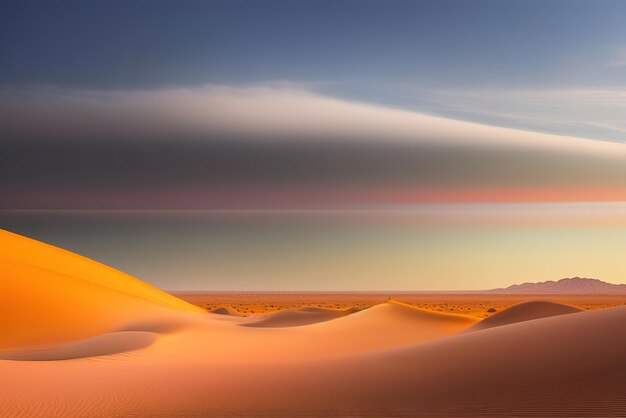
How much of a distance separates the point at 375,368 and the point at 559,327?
5.40 meters

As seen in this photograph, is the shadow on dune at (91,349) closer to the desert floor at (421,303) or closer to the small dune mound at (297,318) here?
the small dune mound at (297,318)

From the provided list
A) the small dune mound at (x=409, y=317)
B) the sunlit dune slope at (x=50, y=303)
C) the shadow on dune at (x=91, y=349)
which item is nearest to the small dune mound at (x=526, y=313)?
the small dune mound at (x=409, y=317)

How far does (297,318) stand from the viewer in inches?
2162

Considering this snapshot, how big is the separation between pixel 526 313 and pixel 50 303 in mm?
27290

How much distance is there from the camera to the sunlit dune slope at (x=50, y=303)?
37406mm

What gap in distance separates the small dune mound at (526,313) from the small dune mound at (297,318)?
50.3 feet

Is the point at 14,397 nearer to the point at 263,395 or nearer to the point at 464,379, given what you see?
the point at 263,395

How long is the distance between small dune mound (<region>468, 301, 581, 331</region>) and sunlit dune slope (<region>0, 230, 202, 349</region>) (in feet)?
65.1

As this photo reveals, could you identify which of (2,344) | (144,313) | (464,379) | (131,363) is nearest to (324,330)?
(144,313)

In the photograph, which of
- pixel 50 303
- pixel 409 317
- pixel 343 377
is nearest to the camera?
pixel 343 377

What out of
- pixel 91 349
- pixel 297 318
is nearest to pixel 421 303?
pixel 297 318

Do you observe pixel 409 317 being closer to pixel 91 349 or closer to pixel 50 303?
pixel 50 303

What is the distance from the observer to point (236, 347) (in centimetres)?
3278

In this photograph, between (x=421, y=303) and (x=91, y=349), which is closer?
(x=91, y=349)
